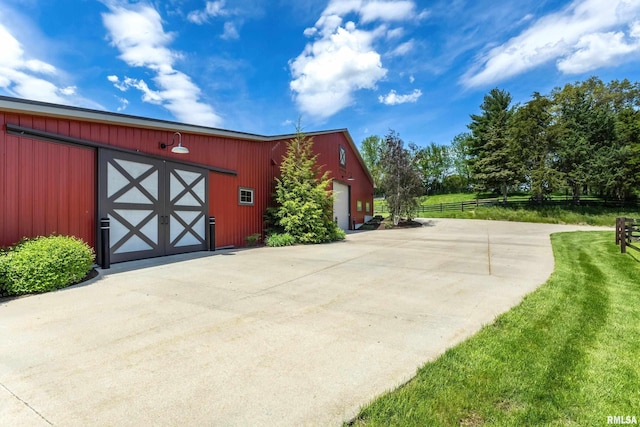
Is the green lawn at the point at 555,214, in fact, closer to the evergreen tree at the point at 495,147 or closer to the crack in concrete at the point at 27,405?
the evergreen tree at the point at 495,147

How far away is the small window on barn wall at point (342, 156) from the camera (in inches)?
729

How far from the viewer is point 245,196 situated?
11.1 metres

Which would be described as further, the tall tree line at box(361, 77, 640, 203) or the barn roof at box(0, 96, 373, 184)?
the tall tree line at box(361, 77, 640, 203)

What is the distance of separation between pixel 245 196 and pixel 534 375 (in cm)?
1011

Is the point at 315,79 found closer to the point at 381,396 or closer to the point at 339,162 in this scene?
the point at 339,162

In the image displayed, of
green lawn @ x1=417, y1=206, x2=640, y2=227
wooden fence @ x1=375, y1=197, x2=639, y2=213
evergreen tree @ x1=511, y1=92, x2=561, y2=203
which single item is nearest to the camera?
green lawn @ x1=417, y1=206, x2=640, y2=227

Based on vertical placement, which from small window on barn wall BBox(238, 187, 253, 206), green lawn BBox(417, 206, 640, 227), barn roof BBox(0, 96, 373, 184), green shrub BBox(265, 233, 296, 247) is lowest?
green shrub BBox(265, 233, 296, 247)

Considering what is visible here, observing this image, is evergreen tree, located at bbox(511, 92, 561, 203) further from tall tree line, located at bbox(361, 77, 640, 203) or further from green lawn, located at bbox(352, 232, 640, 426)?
green lawn, located at bbox(352, 232, 640, 426)

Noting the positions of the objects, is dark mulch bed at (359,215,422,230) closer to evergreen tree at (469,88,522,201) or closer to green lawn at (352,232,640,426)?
evergreen tree at (469,88,522,201)

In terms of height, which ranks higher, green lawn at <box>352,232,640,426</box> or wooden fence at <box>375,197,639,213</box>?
wooden fence at <box>375,197,639,213</box>

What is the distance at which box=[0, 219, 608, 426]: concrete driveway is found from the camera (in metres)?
1.98

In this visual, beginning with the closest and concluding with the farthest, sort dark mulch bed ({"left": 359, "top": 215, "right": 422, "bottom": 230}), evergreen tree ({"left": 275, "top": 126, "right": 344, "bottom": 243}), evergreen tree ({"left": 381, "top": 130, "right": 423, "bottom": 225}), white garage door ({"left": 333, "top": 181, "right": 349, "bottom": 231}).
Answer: evergreen tree ({"left": 275, "top": 126, "right": 344, "bottom": 243}) < white garage door ({"left": 333, "top": 181, "right": 349, "bottom": 231}) < evergreen tree ({"left": 381, "top": 130, "right": 423, "bottom": 225}) < dark mulch bed ({"left": 359, "top": 215, "right": 422, "bottom": 230})

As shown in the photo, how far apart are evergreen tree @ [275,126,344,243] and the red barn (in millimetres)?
764

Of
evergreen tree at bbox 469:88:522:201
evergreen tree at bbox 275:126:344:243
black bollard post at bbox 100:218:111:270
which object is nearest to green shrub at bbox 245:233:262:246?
evergreen tree at bbox 275:126:344:243
